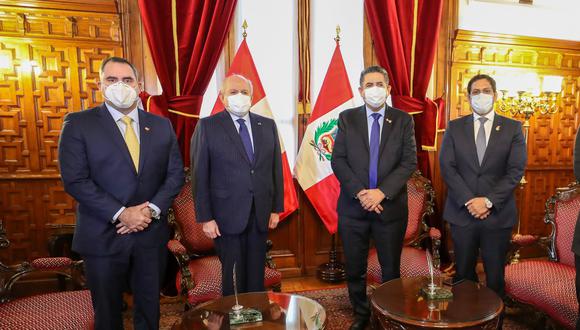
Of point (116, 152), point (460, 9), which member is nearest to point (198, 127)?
point (116, 152)

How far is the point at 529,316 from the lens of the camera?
2539mm

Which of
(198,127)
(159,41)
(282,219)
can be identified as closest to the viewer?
(198,127)

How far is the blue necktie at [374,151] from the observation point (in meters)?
2.29

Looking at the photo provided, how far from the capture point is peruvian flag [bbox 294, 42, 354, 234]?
3.19 meters

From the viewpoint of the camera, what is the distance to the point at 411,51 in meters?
3.40

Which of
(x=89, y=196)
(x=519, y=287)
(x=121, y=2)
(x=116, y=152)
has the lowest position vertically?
(x=519, y=287)

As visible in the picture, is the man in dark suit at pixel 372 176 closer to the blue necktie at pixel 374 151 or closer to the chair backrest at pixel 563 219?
the blue necktie at pixel 374 151

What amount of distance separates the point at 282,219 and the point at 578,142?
6.98 ft

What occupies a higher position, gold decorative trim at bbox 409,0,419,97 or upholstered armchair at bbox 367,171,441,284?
gold decorative trim at bbox 409,0,419,97

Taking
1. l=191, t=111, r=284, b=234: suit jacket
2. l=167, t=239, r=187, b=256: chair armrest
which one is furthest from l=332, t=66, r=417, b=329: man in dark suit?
l=167, t=239, r=187, b=256: chair armrest

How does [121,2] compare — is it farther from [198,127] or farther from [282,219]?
[282,219]

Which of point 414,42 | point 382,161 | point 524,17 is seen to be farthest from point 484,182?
point 524,17

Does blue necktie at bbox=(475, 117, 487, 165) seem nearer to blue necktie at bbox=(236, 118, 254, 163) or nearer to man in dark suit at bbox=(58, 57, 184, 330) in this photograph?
blue necktie at bbox=(236, 118, 254, 163)

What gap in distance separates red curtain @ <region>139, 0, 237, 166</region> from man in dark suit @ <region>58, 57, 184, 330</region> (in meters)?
1.16
